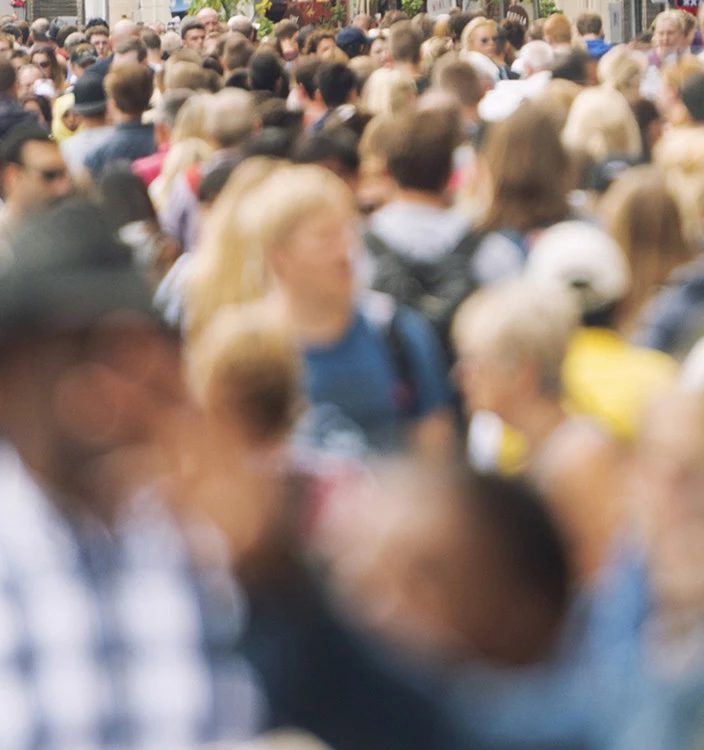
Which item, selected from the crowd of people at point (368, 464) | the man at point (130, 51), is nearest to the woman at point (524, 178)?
the crowd of people at point (368, 464)

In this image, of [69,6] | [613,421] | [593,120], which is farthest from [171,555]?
[69,6]

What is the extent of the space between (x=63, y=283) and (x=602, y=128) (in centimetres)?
479

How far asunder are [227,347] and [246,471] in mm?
534

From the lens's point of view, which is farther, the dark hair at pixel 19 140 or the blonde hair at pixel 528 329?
the dark hair at pixel 19 140

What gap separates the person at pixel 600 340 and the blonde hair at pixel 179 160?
2339mm

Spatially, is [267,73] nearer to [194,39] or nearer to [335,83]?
[335,83]

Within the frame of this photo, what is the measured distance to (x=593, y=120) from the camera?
262 inches

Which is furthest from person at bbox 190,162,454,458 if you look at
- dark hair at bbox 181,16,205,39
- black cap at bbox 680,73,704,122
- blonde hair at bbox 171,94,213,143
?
dark hair at bbox 181,16,205,39

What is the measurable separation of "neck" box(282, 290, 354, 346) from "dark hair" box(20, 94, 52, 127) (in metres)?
6.89

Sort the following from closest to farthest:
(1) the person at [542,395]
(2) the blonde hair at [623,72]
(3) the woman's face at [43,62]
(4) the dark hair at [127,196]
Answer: (1) the person at [542,395], (4) the dark hair at [127,196], (2) the blonde hair at [623,72], (3) the woman's face at [43,62]

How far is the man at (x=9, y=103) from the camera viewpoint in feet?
29.0

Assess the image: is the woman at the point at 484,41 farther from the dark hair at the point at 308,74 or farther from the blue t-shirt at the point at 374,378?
the blue t-shirt at the point at 374,378

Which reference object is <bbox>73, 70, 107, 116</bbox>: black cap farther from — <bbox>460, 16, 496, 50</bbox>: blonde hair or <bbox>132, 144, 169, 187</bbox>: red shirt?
<bbox>460, 16, 496, 50</bbox>: blonde hair

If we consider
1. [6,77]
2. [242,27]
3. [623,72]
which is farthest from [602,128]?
[242,27]
